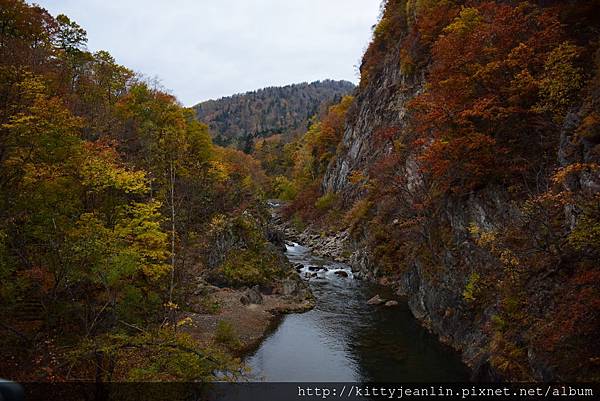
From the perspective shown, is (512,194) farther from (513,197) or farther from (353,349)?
(353,349)

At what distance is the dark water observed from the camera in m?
17.4

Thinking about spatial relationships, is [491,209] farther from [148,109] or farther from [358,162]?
[358,162]

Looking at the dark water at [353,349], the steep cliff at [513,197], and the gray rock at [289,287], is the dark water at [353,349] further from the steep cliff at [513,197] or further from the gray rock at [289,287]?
the gray rock at [289,287]

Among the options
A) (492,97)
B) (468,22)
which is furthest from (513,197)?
(468,22)

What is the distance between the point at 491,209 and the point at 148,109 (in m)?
29.4

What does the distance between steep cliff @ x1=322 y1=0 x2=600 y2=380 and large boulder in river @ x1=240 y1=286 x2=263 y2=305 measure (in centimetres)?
1077

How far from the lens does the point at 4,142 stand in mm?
13125

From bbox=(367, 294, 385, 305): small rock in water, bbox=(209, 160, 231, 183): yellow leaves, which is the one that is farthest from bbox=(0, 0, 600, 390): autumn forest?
bbox=(209, 160, 231, 183): yellow leaves

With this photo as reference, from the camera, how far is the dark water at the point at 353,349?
57.1ft

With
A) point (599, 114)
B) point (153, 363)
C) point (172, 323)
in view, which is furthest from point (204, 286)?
point (599, 114)

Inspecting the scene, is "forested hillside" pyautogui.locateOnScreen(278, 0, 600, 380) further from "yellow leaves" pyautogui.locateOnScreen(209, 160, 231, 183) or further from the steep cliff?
"yellow leaves" pyautogui.locateOnScreen(209, 160, 231, 183)

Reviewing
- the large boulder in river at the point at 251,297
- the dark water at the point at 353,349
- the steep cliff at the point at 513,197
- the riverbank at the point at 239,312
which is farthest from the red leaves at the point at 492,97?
the large boulder in river at the point at 251,297

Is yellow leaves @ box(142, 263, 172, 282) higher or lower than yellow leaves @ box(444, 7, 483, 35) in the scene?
lower

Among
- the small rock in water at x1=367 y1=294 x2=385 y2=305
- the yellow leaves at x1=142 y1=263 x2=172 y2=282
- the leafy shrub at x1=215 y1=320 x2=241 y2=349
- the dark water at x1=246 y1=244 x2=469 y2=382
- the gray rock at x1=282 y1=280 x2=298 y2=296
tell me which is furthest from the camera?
the gray rock at x1=282 y1=280 x2=298 y2=296
